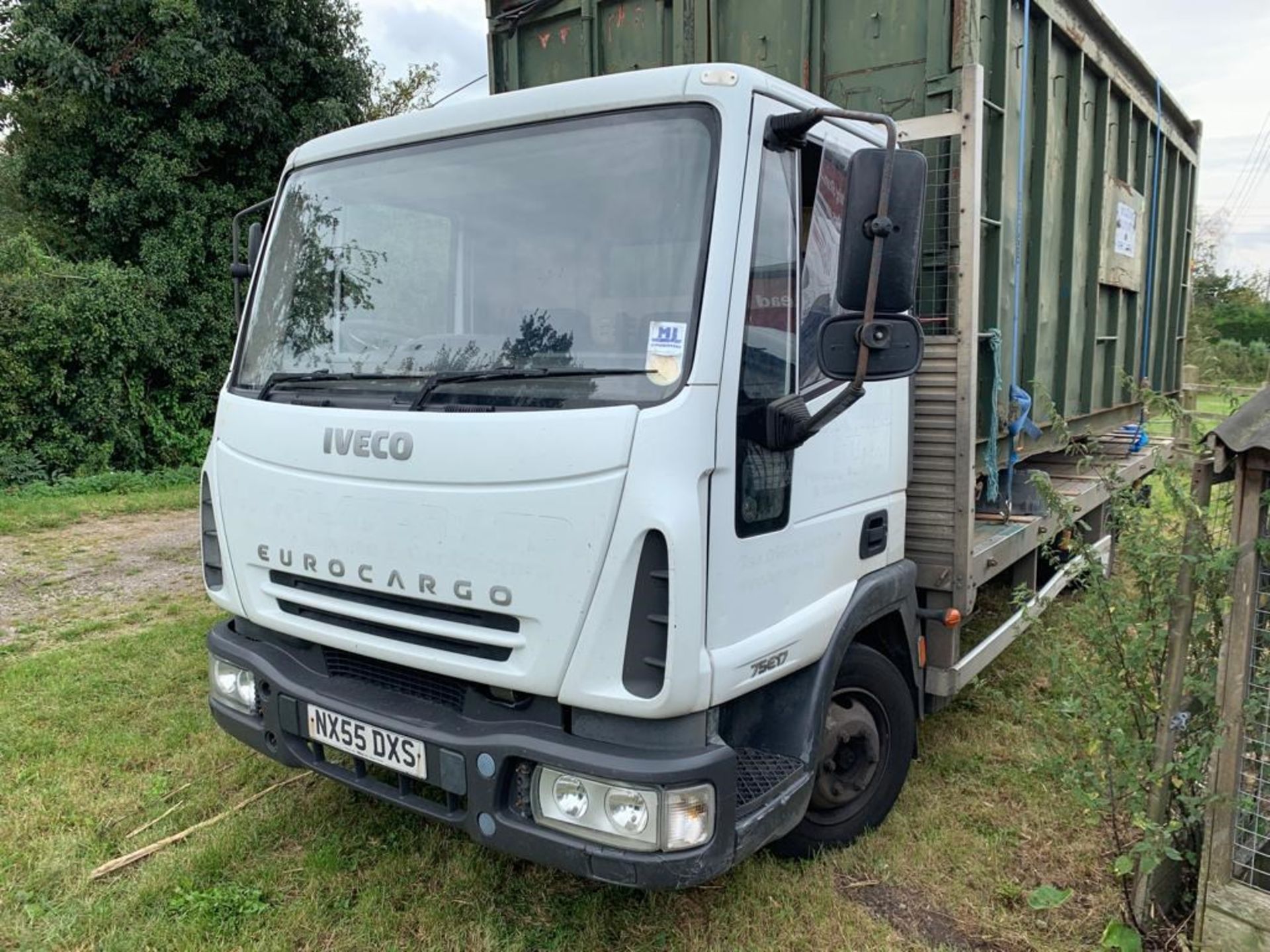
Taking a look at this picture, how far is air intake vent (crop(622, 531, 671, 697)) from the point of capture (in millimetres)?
2105

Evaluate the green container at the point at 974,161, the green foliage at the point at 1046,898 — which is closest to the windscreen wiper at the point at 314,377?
the green container at the point at 974,161

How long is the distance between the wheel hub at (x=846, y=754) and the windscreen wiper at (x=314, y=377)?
1.65 meters

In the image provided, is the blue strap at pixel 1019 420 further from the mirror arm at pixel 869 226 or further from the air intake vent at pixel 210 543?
the air intake vent at pixel 210 543

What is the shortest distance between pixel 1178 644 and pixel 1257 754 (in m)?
0.34

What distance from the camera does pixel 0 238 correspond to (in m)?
11.3

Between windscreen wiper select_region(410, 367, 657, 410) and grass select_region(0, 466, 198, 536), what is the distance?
7.60 m

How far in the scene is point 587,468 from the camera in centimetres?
213

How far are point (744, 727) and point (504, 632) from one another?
0.73 meters

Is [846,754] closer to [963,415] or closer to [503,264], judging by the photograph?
[963,415]

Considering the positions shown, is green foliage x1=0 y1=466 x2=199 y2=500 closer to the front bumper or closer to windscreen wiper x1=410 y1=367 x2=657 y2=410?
the front bumper

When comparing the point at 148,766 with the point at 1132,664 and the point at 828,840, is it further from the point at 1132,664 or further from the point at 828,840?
the point at 1132,664

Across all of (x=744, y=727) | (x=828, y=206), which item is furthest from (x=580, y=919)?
(x=828, y=206)

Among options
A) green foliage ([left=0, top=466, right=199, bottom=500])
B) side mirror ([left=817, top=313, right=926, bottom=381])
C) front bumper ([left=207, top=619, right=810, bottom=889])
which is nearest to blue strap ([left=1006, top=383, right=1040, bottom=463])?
side mirror ([left=817, top=313, right=926, bottom=381])

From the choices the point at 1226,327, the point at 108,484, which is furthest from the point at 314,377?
the point at 1226,327
